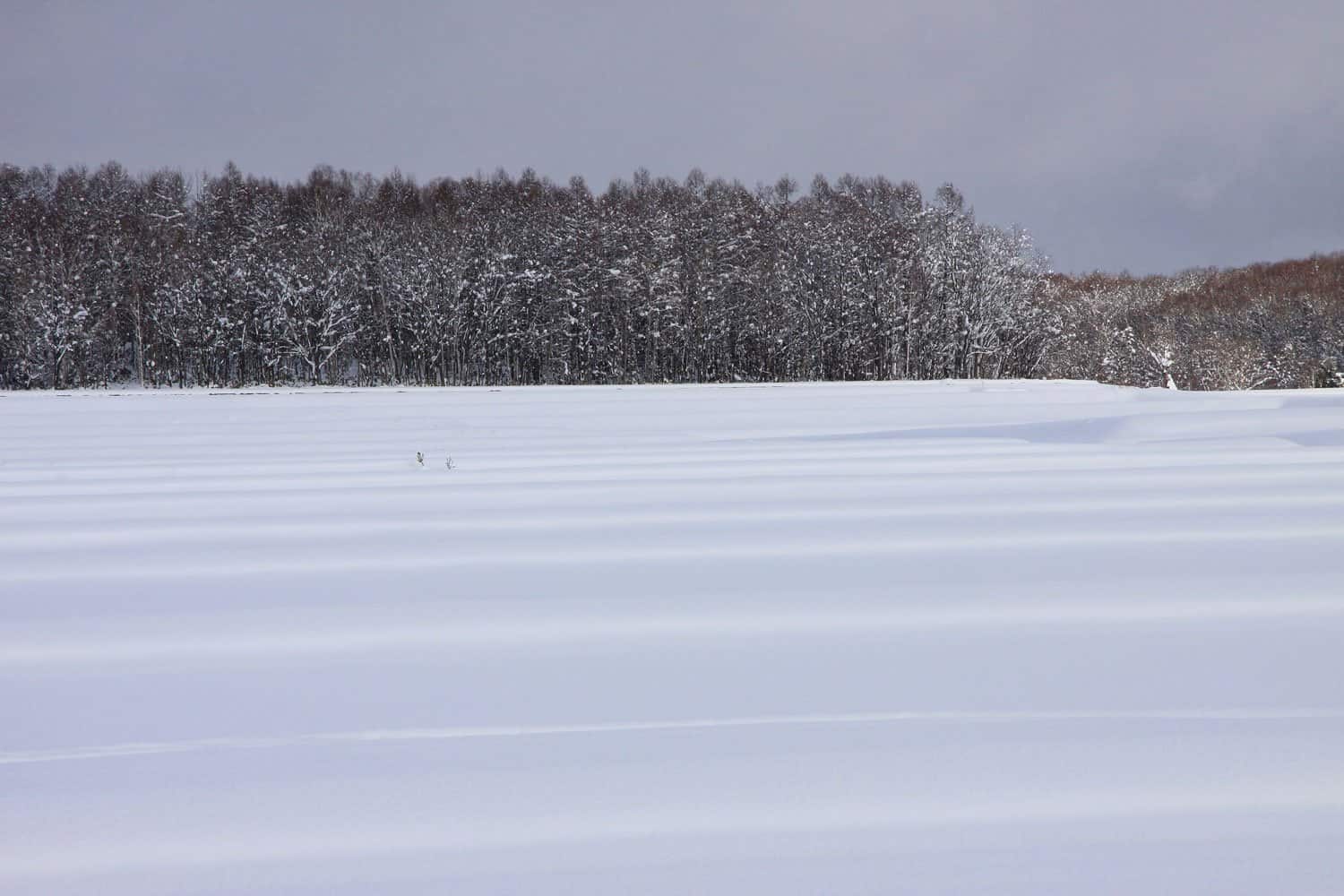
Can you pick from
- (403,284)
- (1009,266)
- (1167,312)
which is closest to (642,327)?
(403,284)

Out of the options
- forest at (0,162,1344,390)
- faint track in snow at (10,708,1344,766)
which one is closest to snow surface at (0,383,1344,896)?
faint track in snow at (10,708,1344,766)

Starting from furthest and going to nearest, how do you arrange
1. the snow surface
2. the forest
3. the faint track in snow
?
the forest, the faint track in snow, the snow surface

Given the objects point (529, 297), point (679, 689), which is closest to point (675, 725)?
point (679, 689)

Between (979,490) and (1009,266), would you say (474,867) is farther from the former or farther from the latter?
(1009,266)

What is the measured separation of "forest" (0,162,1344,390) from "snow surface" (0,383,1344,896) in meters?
21.2

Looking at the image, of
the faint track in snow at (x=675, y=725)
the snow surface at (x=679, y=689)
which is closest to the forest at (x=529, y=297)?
the snow surface at (x=679, y=689)

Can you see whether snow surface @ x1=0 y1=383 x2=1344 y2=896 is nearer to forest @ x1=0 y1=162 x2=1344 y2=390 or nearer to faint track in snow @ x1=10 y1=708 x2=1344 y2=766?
faint track in snow @ x1=10 y1=708 x2=1344 y2=766

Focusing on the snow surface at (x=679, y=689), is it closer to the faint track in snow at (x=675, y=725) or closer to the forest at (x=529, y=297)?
the faint track in snow at (x=675, y=725)

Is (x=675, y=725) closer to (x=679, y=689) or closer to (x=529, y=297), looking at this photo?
(x=679, y=689)

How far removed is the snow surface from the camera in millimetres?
1322

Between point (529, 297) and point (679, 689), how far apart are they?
78.6ft

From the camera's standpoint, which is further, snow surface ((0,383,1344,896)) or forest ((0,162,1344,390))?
forest ((0,162,1344,390))

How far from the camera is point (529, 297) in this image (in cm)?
2508

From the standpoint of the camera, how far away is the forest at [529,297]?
24422 millimetres
